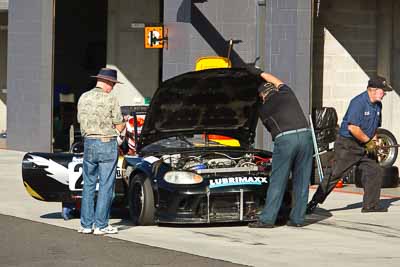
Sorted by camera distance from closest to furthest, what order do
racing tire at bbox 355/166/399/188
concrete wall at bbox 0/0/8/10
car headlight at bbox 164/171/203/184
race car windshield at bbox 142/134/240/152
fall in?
car headlight at bbox 164/171/203/184 → race car windshield at bbox 142/134/240/152 → racing tire at bbox 355/166/399/188 → concrete wall at bbox 0/0/8/10

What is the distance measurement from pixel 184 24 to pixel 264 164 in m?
7.71

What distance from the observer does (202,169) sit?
1208cm

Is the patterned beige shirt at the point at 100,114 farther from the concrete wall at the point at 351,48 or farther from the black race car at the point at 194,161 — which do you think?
the concrete wall at the point at 351,48

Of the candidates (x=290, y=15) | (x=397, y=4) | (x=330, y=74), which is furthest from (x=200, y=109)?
(x=397, y=4)

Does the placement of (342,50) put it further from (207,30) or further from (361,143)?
(361,143)

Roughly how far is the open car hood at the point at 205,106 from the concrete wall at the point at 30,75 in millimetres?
10202

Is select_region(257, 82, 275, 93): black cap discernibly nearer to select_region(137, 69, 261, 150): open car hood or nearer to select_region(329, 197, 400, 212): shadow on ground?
select_region(137, 69, 261, 150): open car hood

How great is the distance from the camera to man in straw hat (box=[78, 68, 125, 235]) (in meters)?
11.5

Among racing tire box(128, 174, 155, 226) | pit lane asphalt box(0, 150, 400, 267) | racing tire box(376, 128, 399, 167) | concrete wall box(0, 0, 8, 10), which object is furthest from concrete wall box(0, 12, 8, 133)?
racing tire box(128, 174, 155, 226)

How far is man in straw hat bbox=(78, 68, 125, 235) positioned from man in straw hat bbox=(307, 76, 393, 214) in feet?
9.69

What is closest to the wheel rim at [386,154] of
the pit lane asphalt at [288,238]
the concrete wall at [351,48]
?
the concrete wall at [351,48]

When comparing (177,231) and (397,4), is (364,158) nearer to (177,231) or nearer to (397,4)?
(177,231)

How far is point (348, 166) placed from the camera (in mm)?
13336

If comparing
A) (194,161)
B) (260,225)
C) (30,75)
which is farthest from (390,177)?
(30,75)
